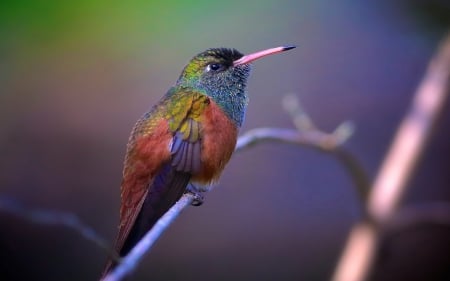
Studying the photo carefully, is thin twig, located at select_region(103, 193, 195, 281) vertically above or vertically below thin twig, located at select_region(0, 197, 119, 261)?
above

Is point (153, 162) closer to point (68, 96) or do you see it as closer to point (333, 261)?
point (333, 261)

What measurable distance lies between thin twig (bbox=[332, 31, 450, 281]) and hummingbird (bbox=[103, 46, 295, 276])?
0.90 m

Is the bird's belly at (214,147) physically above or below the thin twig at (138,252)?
above

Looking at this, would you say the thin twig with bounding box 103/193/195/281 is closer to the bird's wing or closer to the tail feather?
the tail feather

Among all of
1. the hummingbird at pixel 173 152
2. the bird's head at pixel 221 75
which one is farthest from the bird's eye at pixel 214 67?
the hummingbird at pixel 173 152

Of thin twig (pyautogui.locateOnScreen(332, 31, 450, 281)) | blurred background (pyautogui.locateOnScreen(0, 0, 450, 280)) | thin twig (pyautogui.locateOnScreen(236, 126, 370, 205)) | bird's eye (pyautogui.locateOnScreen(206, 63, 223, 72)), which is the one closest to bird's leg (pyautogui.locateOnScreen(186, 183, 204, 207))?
thin twig (pyautogui.locateOnScreen(236, 126, 370, 205))

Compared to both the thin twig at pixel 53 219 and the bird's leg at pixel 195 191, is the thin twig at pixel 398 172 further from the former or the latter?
the thin twig at pixel 53 219

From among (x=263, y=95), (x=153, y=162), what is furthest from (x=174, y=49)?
(x=153, y=162)

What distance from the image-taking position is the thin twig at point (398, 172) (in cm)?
338

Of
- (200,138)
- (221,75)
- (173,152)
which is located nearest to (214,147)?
(200,138)

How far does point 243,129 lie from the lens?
219 inches

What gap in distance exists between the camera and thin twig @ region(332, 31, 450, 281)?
3.38m

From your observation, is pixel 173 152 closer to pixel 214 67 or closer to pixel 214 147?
pixel 214 147

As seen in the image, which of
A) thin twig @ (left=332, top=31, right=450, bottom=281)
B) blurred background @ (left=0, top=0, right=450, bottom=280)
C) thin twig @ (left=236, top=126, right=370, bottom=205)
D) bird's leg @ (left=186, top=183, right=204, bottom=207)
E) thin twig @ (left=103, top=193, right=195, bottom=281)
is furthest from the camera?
blurred background @ (left=0, top=0, right=450, bottom=280)
